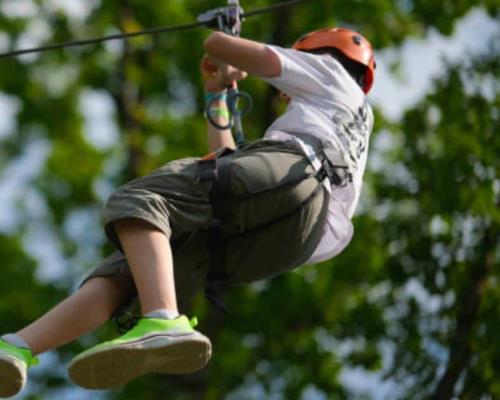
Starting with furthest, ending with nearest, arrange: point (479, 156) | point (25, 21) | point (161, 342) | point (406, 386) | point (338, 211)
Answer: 1. point (25, 21)
2. point (479, 156)
3. point (406, 386)
4. point (338, 211)
5. point (161, 342)

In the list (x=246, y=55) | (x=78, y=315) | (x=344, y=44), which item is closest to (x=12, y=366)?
(x=78, y=315)

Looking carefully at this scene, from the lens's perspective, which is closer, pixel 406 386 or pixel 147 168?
pixel 406 386

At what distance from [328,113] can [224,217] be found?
2.10 feet

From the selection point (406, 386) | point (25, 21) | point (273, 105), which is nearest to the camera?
Result: point (406, 386)

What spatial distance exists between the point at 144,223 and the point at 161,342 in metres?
0.47

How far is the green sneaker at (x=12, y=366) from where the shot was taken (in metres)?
4.93

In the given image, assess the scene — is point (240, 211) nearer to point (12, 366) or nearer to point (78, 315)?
point (78, 315)

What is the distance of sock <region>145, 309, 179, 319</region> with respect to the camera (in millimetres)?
4930

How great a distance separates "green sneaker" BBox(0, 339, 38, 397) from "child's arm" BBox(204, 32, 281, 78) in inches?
53.0

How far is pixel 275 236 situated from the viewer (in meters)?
5.36

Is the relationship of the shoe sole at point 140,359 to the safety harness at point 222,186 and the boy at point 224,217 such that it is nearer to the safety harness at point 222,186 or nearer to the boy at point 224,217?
the boy at point 224,217

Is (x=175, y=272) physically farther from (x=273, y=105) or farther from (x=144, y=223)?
(x=273, y=105)

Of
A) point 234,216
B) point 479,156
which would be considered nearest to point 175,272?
point 234,216

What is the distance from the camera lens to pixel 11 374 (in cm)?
495
